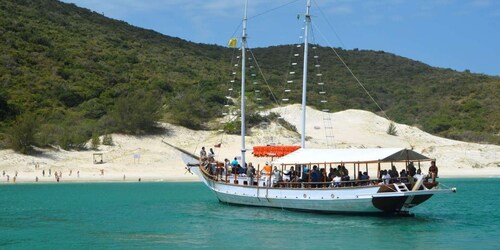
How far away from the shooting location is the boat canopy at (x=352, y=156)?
99.4ft

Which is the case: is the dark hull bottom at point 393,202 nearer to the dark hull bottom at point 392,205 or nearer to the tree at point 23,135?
the dark hull bottom at point 392,205

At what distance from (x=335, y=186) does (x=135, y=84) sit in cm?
5539

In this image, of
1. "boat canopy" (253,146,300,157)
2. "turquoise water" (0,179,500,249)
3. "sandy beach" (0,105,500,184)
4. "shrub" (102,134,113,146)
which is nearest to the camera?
"turquoise water" (0,179,500,249)

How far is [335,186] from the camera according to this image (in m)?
32.1

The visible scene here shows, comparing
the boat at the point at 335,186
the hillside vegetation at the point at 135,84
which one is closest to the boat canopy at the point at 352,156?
the boat at the point at 335,186

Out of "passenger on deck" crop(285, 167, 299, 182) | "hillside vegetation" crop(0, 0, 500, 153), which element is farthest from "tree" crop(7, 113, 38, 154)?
"passenger on deck" crop(285, 167, 299, 182)

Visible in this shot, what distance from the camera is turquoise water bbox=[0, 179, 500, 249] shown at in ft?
85.4

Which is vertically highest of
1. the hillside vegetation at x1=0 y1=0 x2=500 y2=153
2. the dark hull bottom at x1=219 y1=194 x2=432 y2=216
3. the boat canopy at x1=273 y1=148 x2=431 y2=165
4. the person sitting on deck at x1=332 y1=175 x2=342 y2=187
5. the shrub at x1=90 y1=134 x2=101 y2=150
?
the hillside vegetation at x1=0 y1=0 x2=500 y2=153

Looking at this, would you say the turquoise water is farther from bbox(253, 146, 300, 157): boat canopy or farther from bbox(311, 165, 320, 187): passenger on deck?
bbox(253, 146, 300, 157): boat canopy

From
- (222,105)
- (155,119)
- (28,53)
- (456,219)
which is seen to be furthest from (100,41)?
(456,219)

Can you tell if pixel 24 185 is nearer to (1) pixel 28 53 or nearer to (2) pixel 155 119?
(2) pixel 155 119

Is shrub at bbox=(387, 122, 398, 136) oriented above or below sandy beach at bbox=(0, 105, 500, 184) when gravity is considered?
above

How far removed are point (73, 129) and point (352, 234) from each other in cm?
4143

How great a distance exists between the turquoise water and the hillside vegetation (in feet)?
66.3
